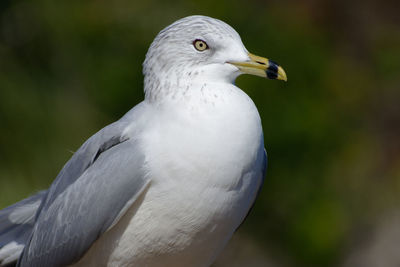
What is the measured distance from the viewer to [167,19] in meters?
6.98

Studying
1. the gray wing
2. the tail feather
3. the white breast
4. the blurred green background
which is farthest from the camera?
the blurred green background

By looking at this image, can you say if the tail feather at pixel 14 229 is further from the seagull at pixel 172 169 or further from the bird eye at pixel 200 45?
the bird eye at pixel 200 45

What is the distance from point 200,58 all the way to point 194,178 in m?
0.49

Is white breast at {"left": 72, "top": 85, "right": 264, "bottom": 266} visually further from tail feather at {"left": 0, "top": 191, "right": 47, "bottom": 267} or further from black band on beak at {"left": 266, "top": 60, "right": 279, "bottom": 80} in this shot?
tail feather at {"left": 0, "top": 191, "right": 47, "bottom": 267}

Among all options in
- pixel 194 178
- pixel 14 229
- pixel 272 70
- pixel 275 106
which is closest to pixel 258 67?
pixel 272 70

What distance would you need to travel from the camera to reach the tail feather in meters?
3.07

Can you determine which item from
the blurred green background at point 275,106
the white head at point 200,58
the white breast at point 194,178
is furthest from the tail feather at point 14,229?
the blurred green background at point 275,106

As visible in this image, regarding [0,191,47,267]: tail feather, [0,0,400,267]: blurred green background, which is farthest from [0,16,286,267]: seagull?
[0,0,400,267]: blurred green background

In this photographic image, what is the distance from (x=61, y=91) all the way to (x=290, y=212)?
9.90 feet

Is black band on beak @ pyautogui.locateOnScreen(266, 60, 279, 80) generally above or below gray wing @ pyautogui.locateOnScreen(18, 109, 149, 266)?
above

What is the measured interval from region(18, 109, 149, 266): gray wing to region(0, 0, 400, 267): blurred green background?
2.52 meters

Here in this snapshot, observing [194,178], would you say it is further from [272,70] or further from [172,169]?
[272,70]

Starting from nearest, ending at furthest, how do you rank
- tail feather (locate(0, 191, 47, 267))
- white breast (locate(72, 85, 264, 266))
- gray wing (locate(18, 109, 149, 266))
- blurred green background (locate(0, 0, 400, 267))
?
white breast (locate(72, 85, 264, 266)), gray wing (locate(18, 109, 149, 266)), tail feather (locate(0, 191, 47, 267)), blurred green background (locate(0, 0, 400, 267))

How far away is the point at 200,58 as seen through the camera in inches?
106
